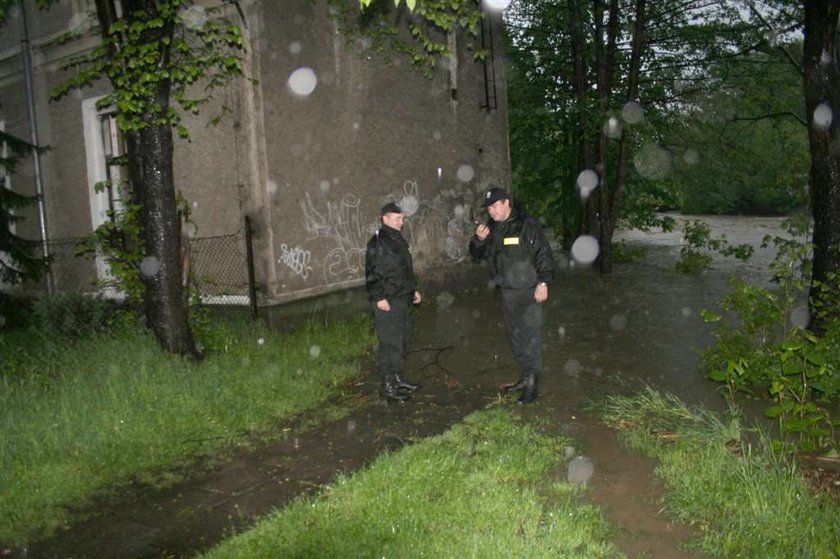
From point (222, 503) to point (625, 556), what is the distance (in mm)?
2561

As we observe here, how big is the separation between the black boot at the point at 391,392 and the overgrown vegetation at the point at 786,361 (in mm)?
2806

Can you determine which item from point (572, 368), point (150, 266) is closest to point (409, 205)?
point (572, 368)

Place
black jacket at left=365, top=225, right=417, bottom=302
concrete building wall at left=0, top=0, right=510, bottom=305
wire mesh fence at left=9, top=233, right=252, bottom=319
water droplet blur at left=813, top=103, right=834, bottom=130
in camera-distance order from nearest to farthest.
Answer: black jacket at left=365, top=225, right=417, bottom=302
water droplet blur at left=813, top=103, right=834, bottom=130
concrete building wall at left=0, top=0, right=510, bottom=305
wire mesh fence at left=9, top=233, right=252, bottom=319

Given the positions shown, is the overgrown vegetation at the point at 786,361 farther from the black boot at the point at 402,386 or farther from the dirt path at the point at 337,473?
the black boot at the point at 402,386

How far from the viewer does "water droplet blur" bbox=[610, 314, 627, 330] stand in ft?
32.2

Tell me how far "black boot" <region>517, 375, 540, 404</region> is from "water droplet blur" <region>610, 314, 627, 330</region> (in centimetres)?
387

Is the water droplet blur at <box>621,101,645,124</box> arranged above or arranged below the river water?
above

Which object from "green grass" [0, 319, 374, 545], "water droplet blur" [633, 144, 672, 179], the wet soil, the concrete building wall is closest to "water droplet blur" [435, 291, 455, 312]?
the wet soil

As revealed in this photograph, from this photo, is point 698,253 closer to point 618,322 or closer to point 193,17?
point 618,322

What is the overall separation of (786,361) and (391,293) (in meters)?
3.36

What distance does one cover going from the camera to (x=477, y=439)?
5.25 metres

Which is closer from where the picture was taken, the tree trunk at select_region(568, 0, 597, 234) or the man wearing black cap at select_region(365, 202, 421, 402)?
the man wearing black cap at select_region(365, 202, 421, 402)

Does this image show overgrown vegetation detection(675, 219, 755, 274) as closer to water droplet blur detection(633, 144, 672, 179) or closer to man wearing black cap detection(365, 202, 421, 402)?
water droplet blur detection(633, 144, 672, 179)

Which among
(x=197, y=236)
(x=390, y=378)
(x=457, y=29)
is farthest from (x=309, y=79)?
(x=390, y=378)
